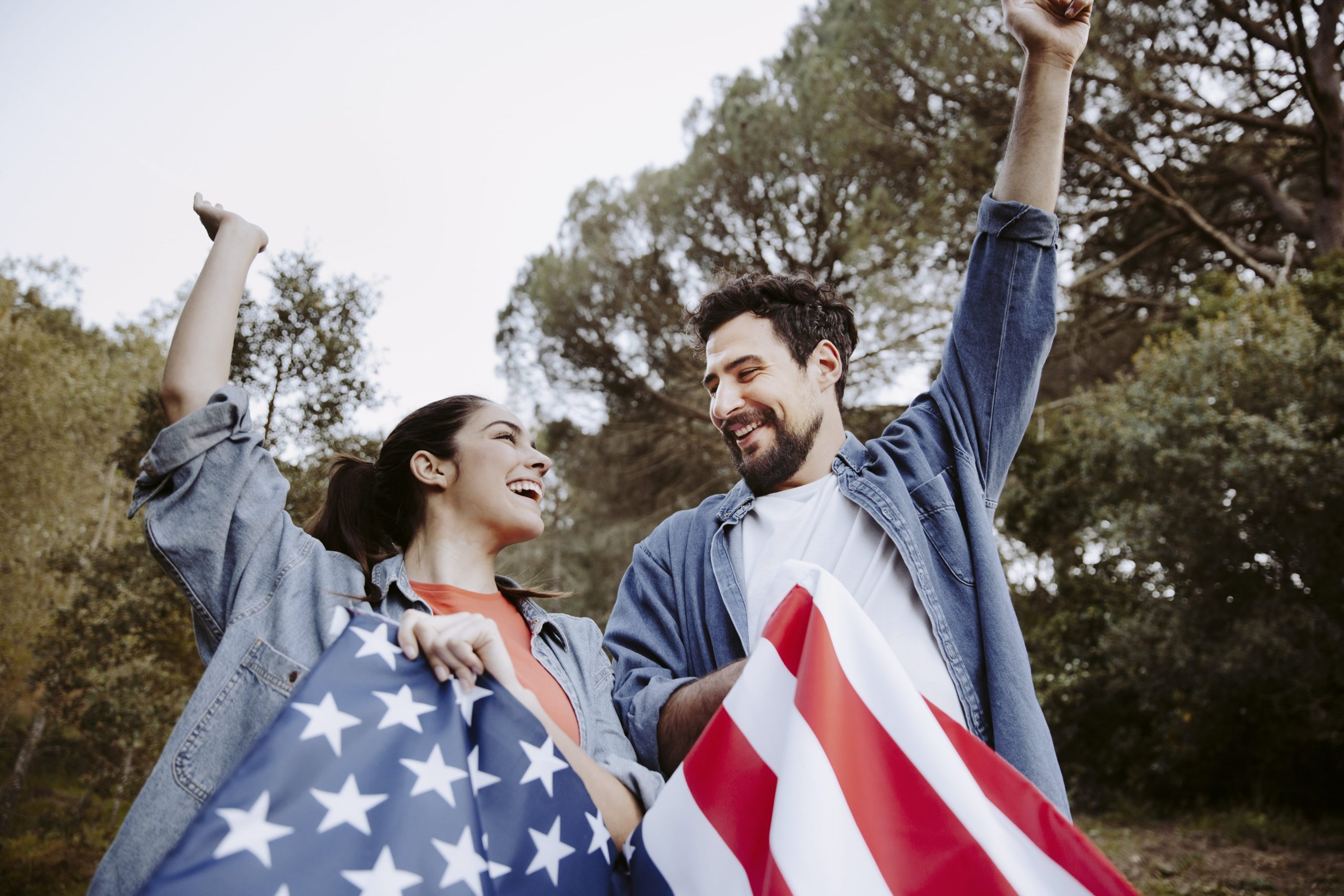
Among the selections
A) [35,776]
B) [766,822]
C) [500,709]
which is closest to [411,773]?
[500,709]

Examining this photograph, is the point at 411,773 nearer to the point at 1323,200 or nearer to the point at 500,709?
the point at 500,709

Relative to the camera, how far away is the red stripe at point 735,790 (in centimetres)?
131

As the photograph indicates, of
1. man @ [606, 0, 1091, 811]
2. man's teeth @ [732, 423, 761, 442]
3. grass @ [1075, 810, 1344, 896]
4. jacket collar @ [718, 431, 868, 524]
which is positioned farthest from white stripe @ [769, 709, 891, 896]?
grass @ [1075, 810, 1344, 896]

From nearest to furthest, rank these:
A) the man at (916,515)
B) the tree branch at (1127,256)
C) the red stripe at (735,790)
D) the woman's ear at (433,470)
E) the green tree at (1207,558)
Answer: the red stripe at (735,790) < the man at (916,515) < the woman's ear at (433,470) < the green tree at (1207,558) < the tree branch at (1127,256)

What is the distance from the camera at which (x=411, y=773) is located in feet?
4.54

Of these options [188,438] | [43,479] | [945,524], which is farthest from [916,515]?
[43,479]

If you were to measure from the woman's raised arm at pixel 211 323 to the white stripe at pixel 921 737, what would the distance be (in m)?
1.29

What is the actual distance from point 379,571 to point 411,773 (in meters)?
0.74

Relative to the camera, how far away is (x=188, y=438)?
1656 mm

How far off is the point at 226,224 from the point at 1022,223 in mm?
1849

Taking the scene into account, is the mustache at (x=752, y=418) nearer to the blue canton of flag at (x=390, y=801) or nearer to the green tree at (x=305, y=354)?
the blue canton of flag at (x=390, y=801)

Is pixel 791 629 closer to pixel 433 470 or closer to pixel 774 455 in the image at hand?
pixel 774 455

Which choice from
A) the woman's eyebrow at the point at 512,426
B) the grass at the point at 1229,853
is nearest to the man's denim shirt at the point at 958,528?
the woman's eyebrow at the point at 512,426

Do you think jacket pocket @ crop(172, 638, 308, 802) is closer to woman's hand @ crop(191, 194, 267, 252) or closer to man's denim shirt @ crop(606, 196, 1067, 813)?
man's denim shirt @ crop(606, 196, 1067, 813)
